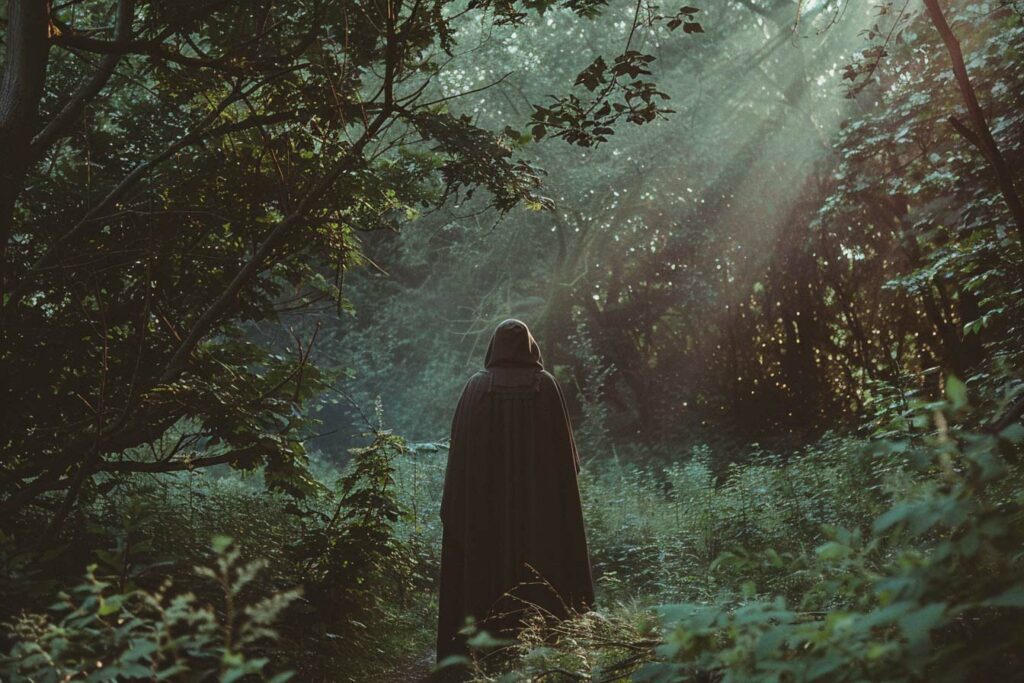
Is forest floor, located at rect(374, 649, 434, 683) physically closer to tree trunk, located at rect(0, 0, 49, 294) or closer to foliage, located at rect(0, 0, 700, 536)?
foliage, located at rect(0, 0, 700, 536)

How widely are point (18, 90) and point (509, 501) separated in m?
4.00

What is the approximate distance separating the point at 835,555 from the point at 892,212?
1259cm

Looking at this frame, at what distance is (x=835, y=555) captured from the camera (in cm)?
175

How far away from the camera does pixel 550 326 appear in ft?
60.4

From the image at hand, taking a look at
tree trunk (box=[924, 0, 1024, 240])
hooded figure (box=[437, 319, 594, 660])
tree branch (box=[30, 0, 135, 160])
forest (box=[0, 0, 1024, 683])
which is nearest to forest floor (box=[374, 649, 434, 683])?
→ forest (box=[0, 0, 1024, 683])

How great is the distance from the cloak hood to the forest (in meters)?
0.89

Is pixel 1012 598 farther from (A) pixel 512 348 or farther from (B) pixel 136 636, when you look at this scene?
(A) pixel 512 348

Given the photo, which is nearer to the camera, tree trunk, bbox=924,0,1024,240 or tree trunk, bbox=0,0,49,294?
tree trunk, bbox=924,0,1024,240

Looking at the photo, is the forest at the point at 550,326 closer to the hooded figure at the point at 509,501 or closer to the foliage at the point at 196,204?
the foliage at the point at 196,204

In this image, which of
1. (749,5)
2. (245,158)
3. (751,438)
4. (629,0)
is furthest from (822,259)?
(245,158)

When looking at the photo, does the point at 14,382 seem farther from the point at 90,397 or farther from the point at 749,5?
the point at 749,5

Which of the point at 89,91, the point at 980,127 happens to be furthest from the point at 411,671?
the point at 980,127

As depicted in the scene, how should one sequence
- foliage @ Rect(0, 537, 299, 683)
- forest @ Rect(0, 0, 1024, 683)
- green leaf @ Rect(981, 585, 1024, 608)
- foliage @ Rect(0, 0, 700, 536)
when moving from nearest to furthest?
green leaf @ Rect(981, 585, 1024, 608) → foliage @ Rect(0, 537, 299, 683) → forest @ Rect(0, 0, 1024, 683) → foliage @ Rect(0, 0, 700, 536)

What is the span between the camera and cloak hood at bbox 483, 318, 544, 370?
623 centimetres
